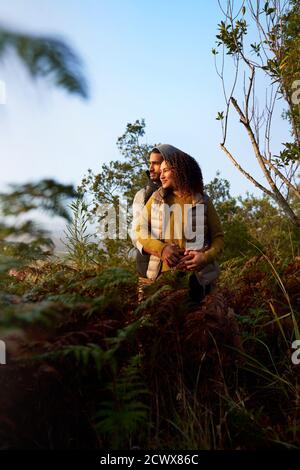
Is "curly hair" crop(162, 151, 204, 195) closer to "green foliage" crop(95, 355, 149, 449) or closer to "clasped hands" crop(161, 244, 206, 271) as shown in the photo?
"clasped hands" crop(161, 244, 206, 271)

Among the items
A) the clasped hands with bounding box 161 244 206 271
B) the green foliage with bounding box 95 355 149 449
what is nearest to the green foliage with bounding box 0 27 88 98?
the green foliage with bounding box 95 355 149 449

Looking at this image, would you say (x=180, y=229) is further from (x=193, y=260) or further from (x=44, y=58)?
(x=44, y=58)

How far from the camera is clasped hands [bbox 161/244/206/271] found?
135 inches

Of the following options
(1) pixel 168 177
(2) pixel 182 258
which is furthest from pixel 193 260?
(1) pixel 168 177

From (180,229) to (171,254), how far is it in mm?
291

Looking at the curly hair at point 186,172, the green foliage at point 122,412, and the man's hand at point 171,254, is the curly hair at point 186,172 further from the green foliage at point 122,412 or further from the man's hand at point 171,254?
the green foliage at point 122,412

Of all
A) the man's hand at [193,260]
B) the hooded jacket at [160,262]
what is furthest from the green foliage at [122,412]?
the hooded jacket at [160,262]

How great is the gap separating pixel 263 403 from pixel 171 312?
0.83 meters

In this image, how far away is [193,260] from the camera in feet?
11.3

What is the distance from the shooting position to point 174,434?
103 inches

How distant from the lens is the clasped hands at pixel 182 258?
3.43 m
